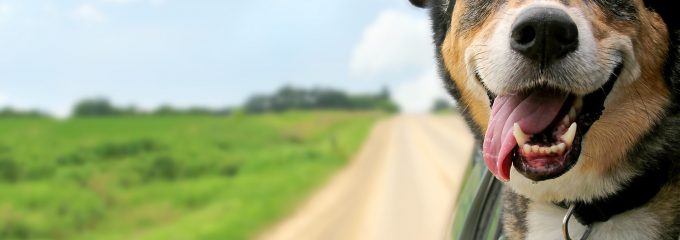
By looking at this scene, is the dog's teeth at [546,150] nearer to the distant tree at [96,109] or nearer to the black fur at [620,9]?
the black fur at [620,9]

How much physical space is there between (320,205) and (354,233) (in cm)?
305

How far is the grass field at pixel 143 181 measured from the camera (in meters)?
15.3

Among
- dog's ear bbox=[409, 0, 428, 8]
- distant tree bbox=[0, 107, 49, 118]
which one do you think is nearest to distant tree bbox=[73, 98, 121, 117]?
distant tree bbox=[0, 107, 49, 118]

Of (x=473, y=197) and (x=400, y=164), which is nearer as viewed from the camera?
(x=473, y=197)

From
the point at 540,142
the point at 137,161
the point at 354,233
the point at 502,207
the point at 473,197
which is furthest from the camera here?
the point at 137,161

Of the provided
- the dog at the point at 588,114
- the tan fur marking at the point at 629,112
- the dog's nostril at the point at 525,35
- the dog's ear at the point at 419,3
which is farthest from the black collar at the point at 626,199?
the dog's ear at the point at 419,3

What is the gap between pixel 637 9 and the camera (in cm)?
276

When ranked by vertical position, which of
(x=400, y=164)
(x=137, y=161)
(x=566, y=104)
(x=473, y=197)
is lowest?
(x=400, y=164)

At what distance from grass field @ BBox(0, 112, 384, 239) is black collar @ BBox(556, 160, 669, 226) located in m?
10.3

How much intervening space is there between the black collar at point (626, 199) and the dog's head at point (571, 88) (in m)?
0.04

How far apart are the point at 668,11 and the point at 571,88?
0.58 metres

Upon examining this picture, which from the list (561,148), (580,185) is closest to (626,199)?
(580,185)

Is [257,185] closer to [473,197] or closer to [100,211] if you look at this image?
[100,211]

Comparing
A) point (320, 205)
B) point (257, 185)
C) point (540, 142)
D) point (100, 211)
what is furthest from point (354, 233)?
point (540, 142)
